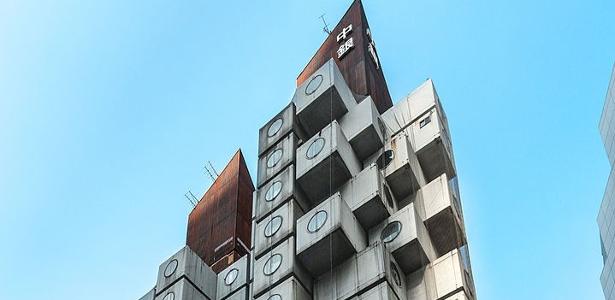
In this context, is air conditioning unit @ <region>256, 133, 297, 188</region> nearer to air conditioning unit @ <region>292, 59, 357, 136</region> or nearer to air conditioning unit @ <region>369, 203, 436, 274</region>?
air conditioning unit @ <region>292, 59, 357, 136</region>

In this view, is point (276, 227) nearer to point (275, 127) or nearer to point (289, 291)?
point (289, 291)

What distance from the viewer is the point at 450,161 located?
5209 centimetres

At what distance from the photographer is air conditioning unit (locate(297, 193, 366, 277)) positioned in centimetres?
4506

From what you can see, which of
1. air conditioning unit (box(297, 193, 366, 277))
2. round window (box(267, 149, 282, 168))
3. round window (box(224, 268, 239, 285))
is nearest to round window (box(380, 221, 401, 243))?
air conditioning unit (box(297, 193, 366, 277))

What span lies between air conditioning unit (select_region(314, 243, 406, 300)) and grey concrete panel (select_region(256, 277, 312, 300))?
936mm

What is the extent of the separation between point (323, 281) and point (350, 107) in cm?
1282

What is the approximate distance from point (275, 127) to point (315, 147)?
6.46 metres

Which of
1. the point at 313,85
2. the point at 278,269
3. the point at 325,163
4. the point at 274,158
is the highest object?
the point at 313,85

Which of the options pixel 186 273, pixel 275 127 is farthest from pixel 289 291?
pixel 275 127

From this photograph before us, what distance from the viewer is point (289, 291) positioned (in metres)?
44.7

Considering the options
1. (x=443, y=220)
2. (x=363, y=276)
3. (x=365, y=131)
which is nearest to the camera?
(x=363, y=276)

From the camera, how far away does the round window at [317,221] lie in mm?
45781

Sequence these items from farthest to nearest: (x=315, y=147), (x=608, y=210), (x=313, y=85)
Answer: (x=313, y=85) → (x=608, y=210) → (x=315, y=147)

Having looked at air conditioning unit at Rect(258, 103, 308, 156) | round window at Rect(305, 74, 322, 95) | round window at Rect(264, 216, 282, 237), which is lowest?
round window at Rect(264, 216, 282, 237)
